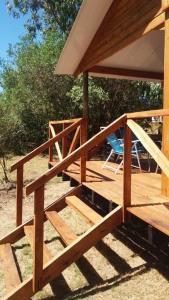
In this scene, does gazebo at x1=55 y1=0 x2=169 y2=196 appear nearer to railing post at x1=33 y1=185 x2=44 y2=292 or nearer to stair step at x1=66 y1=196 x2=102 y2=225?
stair step at x1=66 y1=196 x2=102 y2=225

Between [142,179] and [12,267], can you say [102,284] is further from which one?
[142,179]

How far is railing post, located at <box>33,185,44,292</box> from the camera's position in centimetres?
361

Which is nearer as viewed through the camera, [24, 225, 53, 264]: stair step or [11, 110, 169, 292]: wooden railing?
[11, 110, 169, 292]: wooden railing

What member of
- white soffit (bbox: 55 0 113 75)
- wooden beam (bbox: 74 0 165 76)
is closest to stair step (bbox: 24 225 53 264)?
wooden beam (bbox: 74 0 165 76)

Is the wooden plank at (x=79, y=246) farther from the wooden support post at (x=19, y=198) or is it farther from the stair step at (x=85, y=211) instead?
the wooden support post at (x=19, y=198)

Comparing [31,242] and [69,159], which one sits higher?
[69,159]

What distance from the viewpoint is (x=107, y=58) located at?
23.2 ft

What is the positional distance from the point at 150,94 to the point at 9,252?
36.2 ft

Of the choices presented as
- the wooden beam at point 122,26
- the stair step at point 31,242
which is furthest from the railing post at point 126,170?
the wooden beam at point 122,26

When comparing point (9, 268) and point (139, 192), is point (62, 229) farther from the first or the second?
point (139, 192)

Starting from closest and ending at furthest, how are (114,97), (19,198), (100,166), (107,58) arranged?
(19,198)
(107,58)
(100,166)
(114,97)

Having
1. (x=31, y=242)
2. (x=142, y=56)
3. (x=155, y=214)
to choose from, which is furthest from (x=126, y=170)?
(x=142, y=56)

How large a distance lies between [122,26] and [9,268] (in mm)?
4196

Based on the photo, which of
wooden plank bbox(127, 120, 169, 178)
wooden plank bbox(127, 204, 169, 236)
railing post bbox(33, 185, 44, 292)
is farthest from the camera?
railing post bbox(33, 185, 44, 292)
